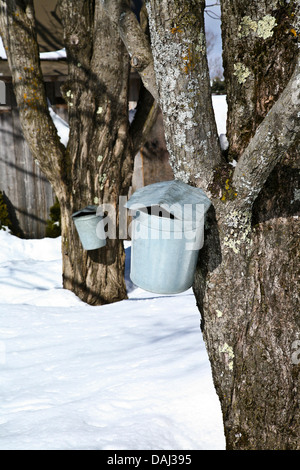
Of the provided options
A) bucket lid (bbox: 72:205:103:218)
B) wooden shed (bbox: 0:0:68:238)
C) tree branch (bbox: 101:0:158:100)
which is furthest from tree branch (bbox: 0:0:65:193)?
wooden shed (bbox: 0:0:68:238)

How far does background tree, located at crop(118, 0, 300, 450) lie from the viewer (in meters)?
2.16

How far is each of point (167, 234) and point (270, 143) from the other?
522mm

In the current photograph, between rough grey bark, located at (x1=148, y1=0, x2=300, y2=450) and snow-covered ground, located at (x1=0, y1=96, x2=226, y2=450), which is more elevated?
rough grey bark, located at (x1=148, y1=0, x2=300, y2=450)

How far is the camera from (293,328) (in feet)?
7.19

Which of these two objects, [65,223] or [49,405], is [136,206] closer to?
[49,405]

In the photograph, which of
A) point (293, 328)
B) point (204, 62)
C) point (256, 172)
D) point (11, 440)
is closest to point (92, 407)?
point (11, 440)

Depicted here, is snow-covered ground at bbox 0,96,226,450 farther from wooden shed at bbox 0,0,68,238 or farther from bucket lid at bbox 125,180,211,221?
wooden shed at bbox 0,0,68,238

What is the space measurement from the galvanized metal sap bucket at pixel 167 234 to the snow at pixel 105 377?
78 centimetres

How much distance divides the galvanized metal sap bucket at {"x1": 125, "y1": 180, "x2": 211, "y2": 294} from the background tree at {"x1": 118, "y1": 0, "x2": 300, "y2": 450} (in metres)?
0.14

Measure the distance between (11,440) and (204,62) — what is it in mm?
1904

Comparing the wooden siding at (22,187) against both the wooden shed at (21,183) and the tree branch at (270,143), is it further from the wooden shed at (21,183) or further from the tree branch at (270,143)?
the tree branch at (270,143)

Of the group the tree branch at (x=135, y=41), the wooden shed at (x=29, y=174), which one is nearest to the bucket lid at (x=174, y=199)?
the tree branch at (x=135, y=41)

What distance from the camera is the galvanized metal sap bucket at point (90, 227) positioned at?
15.0 feet

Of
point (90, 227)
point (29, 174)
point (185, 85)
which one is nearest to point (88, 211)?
point (90, 227)
